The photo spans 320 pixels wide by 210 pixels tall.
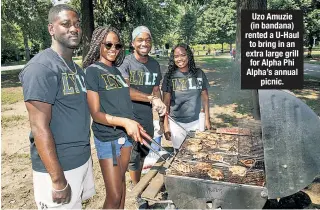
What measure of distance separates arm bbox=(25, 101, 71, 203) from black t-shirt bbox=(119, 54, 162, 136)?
165 centimetres

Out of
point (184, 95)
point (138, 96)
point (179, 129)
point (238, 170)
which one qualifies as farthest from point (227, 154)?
point (138, 96)

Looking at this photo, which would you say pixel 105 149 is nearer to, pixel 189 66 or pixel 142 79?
pixel 142 79

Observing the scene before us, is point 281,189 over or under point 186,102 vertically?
under

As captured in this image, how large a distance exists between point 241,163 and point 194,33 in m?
58.9

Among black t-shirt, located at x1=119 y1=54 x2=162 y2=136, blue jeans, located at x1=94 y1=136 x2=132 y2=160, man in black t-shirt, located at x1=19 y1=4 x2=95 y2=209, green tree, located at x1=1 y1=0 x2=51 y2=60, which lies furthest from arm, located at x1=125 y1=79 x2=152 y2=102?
green tree, located at x1=1 y1=0 x2=51 y2=60

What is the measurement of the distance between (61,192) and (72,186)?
0.23 meters

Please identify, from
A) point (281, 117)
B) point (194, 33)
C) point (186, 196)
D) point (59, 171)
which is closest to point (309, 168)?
point (281, 117)

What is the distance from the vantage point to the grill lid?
7.97ft

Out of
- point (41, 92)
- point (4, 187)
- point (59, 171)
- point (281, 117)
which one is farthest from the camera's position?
point (4, 187)

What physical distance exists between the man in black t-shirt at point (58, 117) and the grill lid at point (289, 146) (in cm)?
167

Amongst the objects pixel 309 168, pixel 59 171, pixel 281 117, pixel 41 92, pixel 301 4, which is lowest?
pixel 309 168

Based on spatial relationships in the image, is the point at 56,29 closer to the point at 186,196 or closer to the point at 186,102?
the point at 186,196

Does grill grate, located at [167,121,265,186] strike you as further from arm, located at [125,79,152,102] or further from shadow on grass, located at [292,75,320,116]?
shadow on grass, located at [292,75,320,116]

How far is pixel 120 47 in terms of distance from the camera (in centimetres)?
310
